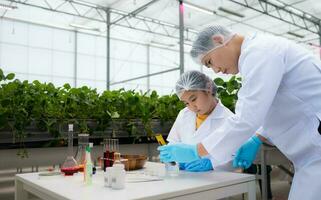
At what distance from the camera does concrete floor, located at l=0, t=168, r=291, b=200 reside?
6.95ft

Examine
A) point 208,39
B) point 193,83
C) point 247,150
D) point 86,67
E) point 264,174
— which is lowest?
point 264,174

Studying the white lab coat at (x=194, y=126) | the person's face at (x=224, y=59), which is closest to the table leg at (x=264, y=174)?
the white lab coat at (x=194, y=126)

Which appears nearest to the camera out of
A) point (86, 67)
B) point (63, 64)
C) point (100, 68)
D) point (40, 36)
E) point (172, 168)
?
point (172, 168)

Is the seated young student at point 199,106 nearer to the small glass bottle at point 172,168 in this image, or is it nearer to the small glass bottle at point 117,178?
the small glass bottle at point 172,168

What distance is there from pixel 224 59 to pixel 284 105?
1.03ft

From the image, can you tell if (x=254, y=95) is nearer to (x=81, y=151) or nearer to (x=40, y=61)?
(x=81, y=151)

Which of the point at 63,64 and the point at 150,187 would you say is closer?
the point at 150,187

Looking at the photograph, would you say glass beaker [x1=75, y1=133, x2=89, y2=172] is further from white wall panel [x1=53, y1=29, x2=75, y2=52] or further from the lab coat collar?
white wall panel [x1=53, y1=29, x2=75, y2=52]

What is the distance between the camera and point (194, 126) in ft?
6.83

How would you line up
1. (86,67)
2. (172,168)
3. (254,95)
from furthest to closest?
(86,67) → (172,168) → (254,95)

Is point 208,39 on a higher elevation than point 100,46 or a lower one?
lower

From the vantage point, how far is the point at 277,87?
1128 millimetres

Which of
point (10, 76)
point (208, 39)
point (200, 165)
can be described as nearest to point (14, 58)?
point (10, 76)

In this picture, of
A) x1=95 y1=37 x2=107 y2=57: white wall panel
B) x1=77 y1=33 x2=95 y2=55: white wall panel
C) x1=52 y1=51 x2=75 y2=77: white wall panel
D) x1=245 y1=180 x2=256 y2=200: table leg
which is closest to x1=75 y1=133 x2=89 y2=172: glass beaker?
x1=245 y1=180 x2=256 y2=200: table leg
